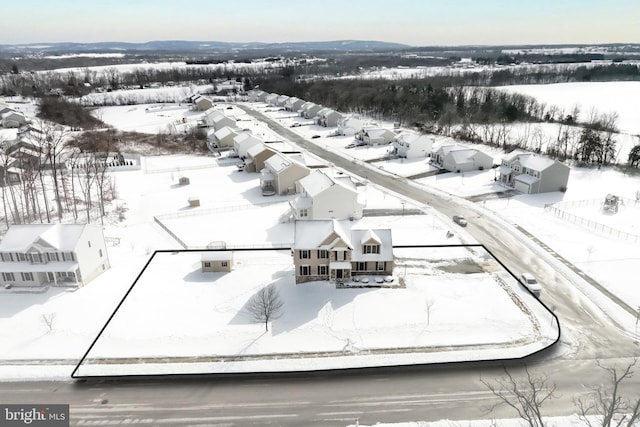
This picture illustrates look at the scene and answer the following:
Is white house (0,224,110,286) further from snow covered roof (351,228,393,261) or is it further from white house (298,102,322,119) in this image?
white house (298,102,322,119)

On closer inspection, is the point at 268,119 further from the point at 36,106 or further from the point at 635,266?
the point at 635,266

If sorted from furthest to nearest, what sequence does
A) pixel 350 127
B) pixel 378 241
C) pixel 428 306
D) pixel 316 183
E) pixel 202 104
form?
pixel 202 104 < pixel 350 127 < pixel 316 183 < pixel 378 241 < pixel 428 306

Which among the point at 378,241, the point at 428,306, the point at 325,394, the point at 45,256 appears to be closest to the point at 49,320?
the point at 45,256

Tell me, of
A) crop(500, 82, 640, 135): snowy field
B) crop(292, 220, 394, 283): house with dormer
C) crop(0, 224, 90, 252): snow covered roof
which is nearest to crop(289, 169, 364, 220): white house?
crop(292, 220, 394, 283): house with dormer

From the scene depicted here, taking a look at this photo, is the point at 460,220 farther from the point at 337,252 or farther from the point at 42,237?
the point at 42,237

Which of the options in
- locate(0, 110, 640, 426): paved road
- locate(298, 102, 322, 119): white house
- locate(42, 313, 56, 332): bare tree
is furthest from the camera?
locate(298, 102, 322, 119): white house

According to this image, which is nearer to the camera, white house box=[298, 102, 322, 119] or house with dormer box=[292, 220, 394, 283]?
house with dormer box=[292, 220, 394, 283]

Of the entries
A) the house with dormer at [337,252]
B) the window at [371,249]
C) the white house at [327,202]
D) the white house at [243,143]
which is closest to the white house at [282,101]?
the white house at [243,143]
